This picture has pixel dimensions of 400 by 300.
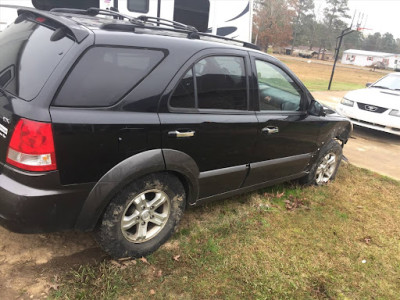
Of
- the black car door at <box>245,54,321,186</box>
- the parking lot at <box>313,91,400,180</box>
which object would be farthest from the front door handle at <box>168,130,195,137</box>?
the parking lot at <box>313,91,400,180</box>

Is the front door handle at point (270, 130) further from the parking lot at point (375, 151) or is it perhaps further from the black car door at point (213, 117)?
the parking lot at point (375, 151)

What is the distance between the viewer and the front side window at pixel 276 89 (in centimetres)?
321

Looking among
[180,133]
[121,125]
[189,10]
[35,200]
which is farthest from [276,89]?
[189,10]

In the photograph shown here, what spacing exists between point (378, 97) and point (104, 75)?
7.11 meters

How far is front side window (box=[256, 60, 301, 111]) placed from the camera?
321 cm

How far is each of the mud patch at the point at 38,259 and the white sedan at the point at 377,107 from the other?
640cm

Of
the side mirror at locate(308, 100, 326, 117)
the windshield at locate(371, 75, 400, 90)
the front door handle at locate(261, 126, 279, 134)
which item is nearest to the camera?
the front door handle at locate(261, 126, 279, 134)

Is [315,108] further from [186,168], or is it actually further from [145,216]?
[145,216]

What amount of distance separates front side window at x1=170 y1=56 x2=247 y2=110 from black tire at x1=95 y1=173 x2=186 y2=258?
633mm

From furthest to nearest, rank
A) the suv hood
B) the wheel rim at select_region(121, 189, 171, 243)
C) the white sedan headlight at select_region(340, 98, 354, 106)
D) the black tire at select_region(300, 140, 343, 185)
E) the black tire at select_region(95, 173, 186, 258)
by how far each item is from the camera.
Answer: the white sedan headlight at select_region(340, 98, 354, 106) → the suv hood → the black tire at select_region(300, 140, 343, 185) → the wheel rim at select_region(121, 189, 171, 243) → the black tire at select_region(95, 173, 186, 258)

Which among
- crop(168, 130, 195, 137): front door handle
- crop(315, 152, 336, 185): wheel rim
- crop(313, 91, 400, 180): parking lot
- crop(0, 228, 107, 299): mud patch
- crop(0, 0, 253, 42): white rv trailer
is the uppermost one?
crop(0, 0, 253, 42): white rv trailer

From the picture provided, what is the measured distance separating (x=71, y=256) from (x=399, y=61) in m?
77.9

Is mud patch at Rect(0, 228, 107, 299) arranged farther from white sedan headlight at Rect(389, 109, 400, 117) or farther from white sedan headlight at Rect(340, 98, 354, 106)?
white sedan headlight at Rect(340, 98, 354, 106)

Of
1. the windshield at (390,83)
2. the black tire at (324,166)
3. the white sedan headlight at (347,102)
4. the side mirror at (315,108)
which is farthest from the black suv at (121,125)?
A: the windshield at (390,83)
